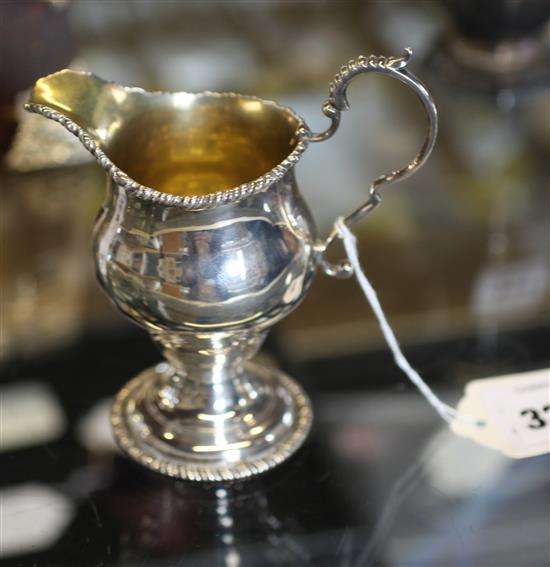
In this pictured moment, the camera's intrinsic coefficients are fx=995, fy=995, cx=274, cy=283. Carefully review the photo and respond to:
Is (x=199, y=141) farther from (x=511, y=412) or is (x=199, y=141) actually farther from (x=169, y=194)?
(x=511, y=412)

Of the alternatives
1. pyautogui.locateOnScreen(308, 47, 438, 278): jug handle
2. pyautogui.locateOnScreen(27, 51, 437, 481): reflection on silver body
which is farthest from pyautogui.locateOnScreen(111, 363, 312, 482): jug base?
pyautogui.locateOnScreen(308, 47, 438, 278): jug handle

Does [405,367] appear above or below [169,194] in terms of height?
below

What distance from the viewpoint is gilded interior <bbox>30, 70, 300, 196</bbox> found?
63cm

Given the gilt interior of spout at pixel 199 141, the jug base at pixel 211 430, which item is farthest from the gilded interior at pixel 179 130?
the jug base at pixel 211 430

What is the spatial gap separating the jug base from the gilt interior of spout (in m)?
0.15

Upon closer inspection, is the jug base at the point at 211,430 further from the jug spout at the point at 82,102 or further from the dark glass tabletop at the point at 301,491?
the jug spout at the point at 82,102

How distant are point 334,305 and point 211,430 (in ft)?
0.66

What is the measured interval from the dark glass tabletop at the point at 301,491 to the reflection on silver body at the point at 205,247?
0.02 metres

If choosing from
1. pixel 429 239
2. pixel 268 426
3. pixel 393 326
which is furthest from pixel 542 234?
pixel 268 426

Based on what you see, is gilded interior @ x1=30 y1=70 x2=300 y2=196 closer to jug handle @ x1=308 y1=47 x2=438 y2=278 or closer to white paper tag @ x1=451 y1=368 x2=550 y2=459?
jug handle @ x1=308 y1=47 x2=438 y2=278

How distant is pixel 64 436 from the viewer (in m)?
0.72

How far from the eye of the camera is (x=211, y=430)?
2.28 feet

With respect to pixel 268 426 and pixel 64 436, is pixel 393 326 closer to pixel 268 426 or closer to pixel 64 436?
pixel 268 426

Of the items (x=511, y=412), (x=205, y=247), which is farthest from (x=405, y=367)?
(x=205, y=247)
